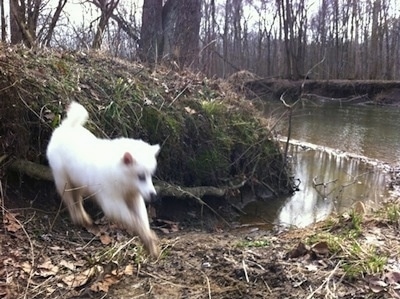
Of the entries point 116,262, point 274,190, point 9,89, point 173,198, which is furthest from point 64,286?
point 274,190

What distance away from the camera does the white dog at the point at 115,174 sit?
118 inches

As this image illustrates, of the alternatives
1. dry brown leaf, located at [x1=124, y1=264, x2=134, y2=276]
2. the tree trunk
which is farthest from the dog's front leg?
the tree trunk

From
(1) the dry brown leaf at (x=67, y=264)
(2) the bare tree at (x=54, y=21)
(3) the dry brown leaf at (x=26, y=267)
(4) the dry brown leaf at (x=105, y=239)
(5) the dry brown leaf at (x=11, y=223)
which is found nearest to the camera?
(3) the dry brown leaf at (x=26, y=267)

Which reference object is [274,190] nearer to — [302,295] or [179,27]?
[302,295]

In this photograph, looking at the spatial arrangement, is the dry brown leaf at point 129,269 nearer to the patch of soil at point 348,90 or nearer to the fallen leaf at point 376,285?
the fallen leaf at point 376,285

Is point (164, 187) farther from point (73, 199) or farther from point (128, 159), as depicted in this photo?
point (128, 159)

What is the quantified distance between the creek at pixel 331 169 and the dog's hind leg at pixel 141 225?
2.88m

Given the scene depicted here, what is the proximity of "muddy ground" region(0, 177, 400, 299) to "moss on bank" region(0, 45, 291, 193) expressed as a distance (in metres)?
0.72

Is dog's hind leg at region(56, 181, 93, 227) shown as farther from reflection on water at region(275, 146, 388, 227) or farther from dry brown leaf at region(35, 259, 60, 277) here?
reflection on water at region(275, 146, 388, 227)

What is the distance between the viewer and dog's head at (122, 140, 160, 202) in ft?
9.84

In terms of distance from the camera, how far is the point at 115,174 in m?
3.04

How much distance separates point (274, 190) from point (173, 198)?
1.91 m

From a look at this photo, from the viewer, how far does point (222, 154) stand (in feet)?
20.6

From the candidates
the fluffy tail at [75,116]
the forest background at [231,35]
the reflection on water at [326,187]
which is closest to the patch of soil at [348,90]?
the forest background at [231,35]
